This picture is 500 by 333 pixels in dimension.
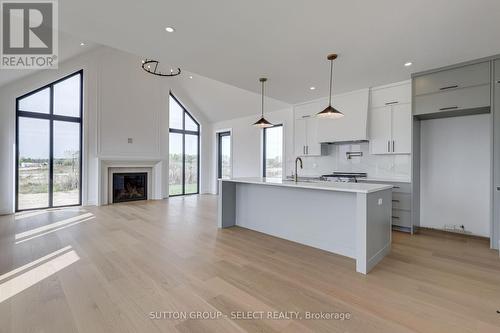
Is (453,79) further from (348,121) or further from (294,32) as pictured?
(294,32)

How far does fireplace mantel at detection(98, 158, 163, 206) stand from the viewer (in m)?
6.43

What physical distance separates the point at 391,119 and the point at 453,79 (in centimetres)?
103

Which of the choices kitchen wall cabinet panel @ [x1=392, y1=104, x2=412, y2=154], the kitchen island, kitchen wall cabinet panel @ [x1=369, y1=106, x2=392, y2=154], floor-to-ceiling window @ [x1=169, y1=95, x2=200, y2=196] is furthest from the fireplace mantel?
kitchen wall cabinet panel @ [x1=392, y1=104, x2=412, y2=154]

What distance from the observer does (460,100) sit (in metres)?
3.59

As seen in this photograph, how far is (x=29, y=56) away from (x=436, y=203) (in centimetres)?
815

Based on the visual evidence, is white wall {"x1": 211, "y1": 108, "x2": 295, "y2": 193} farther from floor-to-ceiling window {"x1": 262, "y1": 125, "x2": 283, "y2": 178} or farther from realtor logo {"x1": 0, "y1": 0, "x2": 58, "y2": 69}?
realtor logo {"x1": 0, "y1": 0, "x2": 58, "y2": 69}

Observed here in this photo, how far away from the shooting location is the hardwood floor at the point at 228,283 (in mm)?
1741

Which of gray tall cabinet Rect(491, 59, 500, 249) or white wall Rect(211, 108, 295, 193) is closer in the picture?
gray tall cabinet Rect(491, 59, 500, 249)

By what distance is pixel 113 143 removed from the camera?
6.66m

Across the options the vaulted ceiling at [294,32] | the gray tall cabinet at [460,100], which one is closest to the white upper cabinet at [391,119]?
the gray tall cabinet at [460,100]

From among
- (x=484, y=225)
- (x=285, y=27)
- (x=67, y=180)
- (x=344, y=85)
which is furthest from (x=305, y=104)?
(x=67, y=180)

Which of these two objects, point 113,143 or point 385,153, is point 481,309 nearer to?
point 385,153

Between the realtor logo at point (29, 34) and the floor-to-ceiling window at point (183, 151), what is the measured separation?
11.6ft

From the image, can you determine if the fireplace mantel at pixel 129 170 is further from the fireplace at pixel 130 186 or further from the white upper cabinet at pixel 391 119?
the white upper cabinet at pixel 391 119
